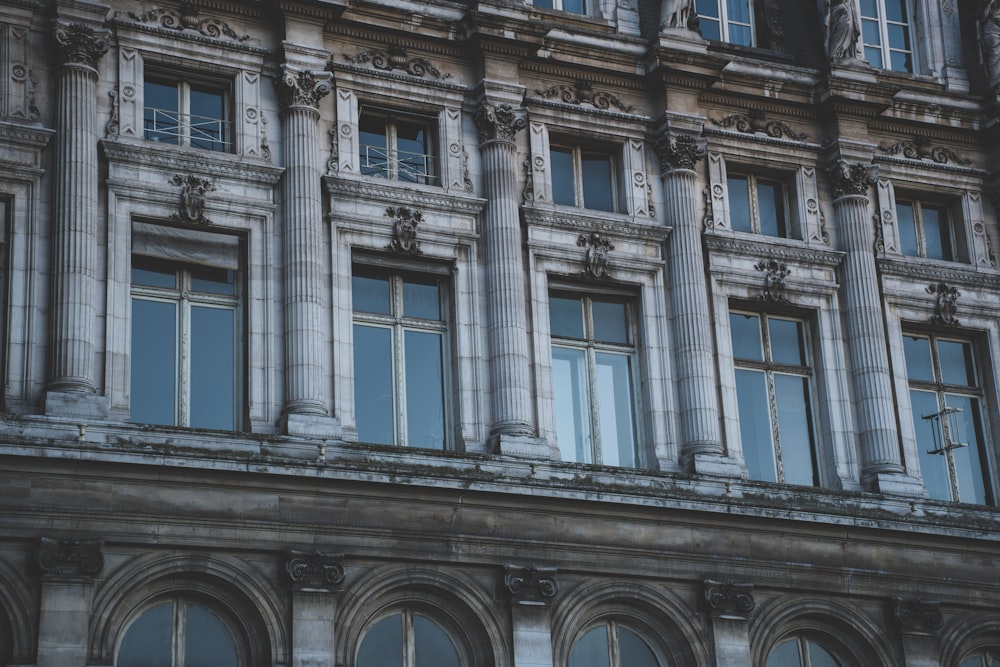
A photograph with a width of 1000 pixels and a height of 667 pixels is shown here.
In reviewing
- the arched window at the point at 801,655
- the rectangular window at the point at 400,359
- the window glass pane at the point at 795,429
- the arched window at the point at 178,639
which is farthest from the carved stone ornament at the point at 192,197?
the arched window at the point at 801,655

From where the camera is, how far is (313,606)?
28172 mm

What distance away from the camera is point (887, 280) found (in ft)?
117

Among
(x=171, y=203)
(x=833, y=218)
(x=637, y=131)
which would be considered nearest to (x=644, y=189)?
(x=637, y=131)

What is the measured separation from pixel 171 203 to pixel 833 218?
12.7 m

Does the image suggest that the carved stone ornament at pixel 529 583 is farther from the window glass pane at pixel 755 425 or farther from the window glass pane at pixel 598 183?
the window glass pane at pixel 598 183

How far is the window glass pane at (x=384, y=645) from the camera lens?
28.9 m

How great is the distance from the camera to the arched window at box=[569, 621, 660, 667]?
30422mm

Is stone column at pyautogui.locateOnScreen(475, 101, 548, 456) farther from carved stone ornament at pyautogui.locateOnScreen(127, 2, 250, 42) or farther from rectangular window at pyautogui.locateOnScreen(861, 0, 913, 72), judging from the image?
rectangular window at pyautogui.locateOnScreen(861, 0, 913, 72)

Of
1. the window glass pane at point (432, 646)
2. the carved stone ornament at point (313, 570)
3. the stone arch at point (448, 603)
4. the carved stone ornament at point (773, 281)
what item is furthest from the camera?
the carved stone ornament at point (773, 281)

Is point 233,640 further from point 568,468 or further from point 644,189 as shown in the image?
point 644,189

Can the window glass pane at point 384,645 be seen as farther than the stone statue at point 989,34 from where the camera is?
No

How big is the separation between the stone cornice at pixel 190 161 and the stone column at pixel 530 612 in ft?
24.8

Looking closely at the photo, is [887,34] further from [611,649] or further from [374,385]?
[611,649]

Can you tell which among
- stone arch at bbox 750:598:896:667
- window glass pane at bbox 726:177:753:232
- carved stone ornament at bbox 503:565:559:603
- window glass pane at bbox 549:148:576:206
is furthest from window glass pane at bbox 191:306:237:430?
window glass pane at bbox 726:177:753:232
